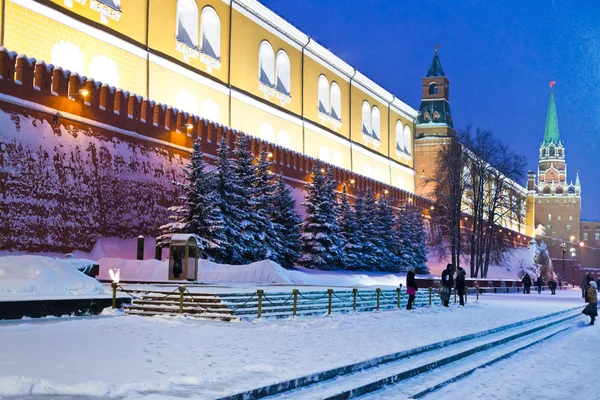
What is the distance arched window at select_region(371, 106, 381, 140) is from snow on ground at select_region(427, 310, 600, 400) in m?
42.7

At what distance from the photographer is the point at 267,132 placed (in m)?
38.2

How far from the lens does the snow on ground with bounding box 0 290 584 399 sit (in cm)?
581

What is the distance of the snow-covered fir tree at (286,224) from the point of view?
1081 inches

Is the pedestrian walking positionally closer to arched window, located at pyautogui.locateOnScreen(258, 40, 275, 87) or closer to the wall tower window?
arched window, located at pyautogui.locateOnScreen(258, 40, 275, 87)

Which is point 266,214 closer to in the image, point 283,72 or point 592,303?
point 592,303

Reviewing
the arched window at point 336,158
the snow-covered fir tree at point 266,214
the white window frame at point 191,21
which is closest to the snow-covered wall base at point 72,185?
the snow-covered fir tree at point 266,214

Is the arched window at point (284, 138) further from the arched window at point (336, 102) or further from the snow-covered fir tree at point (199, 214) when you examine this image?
the snow-covered fir tree at point (199, 214)

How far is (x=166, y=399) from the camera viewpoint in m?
5.29

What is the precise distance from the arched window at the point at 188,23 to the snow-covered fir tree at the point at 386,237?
12764mm

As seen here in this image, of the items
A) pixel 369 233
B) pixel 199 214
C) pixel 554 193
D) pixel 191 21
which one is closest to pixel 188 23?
pixel 191 21

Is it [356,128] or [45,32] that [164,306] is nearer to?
[45,32]

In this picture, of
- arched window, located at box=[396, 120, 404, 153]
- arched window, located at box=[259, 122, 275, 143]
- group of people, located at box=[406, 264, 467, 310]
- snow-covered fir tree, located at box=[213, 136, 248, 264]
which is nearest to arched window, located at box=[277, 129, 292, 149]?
arched window, located at box=[259, 122, 275, 143]

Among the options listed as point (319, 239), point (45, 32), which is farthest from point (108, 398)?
point (319, 239)

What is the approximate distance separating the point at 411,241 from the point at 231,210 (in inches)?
683
